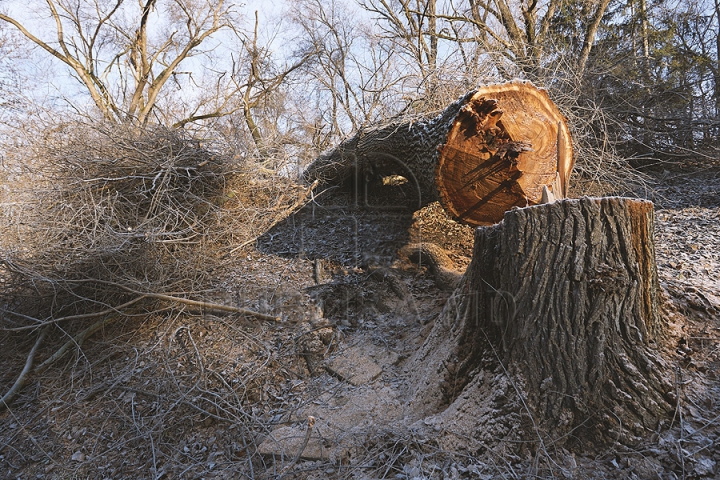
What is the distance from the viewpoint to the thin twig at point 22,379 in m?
3.22

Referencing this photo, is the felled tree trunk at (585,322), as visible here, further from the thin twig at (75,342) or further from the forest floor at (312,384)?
the thin twig at (75,342)

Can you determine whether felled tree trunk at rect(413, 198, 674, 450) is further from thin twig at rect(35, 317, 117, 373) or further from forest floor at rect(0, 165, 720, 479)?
thin twig at rect(35, 317, 117, 373)

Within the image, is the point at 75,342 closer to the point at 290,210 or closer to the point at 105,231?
the point at 105,231

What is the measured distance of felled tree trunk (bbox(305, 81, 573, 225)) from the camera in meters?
3.19

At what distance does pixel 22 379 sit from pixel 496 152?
14.4 feet

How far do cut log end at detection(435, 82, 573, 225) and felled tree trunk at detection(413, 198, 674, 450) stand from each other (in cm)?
129

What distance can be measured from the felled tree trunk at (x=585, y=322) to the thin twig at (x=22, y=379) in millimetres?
3775

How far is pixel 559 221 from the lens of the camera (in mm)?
1932

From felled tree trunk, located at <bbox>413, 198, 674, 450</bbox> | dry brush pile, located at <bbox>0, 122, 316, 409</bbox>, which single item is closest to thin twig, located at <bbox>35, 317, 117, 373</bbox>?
dry brush pile, located at <bbox>0, 122, 316, 409</bbox>

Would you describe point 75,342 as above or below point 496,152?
below

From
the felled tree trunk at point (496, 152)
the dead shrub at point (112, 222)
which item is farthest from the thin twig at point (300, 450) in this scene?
the felled tree trunk at point (496, 152)

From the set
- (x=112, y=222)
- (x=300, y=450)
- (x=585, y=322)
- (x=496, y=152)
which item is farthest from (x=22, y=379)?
(x=496, y=152)

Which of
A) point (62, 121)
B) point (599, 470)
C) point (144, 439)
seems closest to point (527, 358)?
point (599, 470)

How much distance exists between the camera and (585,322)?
1.90 m
